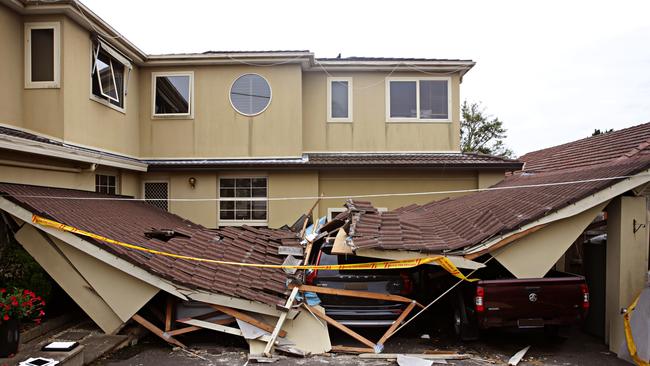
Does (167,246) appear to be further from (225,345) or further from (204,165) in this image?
(204,165)

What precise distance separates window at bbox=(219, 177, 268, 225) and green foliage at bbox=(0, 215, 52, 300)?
222 inches

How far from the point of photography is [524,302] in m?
6.44

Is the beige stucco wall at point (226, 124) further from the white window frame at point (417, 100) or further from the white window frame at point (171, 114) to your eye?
the white window frame at point (417, 100)

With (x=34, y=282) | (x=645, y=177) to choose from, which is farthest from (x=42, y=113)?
(x=645, y=177)

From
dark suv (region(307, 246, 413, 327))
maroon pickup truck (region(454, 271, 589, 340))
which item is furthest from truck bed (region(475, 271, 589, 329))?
dark suv (region(307, 246, 413, 327))

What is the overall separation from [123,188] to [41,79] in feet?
11.2

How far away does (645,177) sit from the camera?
639 centimetres

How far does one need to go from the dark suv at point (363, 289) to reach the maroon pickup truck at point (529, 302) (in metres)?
1.27

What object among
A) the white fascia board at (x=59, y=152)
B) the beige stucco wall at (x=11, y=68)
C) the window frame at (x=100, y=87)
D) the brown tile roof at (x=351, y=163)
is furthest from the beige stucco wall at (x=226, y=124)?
the beige stucco wall at (x=11, y=68)

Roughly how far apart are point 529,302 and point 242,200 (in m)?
7.99

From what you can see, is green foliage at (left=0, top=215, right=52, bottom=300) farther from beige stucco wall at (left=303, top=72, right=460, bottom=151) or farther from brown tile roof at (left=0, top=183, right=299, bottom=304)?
beige stucco wall at (left=303, top=72, right=460, bottom=151)

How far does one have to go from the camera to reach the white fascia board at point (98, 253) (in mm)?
6281

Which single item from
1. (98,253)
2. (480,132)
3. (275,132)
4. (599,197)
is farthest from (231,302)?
(480,132)

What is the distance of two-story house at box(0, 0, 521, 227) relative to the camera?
38.4 ft
